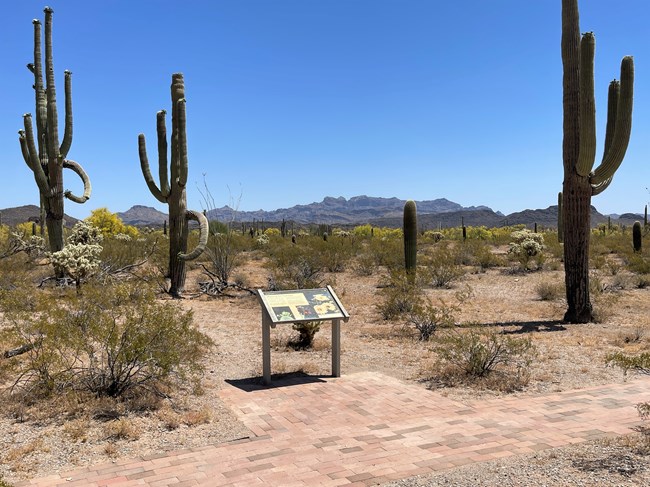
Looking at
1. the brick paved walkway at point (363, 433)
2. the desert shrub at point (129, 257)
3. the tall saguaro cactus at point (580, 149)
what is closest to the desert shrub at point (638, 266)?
the tall saguaro cactus at point (580, 149)

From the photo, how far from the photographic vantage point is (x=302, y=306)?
8180 millimetres

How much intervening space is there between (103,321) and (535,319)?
31.2ft

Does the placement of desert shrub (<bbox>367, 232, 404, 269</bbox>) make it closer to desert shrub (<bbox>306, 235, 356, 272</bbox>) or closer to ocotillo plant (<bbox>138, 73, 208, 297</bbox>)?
desert shrub (<bbox>306, 235, 356, 272</bbox>)

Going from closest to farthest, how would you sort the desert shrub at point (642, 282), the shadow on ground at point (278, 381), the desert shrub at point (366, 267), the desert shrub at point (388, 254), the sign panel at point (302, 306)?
the shadow on ground at point (278, 381)
the sign panel at point (302, 306)
the desert shrub at point (642, 282)
the desert shrub at point (388, 254)
the desert shrub at point (366, 267)

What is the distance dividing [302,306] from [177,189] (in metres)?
9.28

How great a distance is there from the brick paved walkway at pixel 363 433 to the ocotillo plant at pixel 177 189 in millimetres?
9232

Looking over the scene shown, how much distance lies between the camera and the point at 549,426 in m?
5.88

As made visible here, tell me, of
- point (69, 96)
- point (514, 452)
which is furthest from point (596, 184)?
point (69, 96)

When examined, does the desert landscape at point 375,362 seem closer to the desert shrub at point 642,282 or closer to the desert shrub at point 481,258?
the desert shrub at point 642,282

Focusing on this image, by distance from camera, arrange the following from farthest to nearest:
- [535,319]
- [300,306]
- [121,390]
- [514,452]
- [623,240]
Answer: [623,240] → [535,319] → [300,306] → [121,390] → [514,452]

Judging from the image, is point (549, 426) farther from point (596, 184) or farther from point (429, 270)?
point (429, 270)

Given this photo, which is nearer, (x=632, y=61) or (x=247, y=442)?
Answer: (x=247, y=442)

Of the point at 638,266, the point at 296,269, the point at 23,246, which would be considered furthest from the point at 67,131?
the point at 638,266

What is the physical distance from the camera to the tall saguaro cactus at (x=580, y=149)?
38.6 feet
